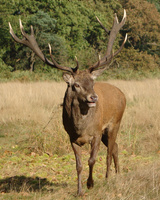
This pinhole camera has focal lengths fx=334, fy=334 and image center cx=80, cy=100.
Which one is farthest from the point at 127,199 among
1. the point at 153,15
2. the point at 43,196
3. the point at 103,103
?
the point at 153,15

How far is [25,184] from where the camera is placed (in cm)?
514

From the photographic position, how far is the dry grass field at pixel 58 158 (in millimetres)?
4469

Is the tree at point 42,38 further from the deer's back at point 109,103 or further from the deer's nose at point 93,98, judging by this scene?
the deer's nose at point 93,98

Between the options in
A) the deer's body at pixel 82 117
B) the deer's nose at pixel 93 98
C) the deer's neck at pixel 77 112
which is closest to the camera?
the deer's nose at pixel 93 98

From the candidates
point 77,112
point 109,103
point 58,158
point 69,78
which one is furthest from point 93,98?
point 58,158

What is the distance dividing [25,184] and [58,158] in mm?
1771

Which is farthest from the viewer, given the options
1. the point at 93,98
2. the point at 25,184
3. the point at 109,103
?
the point at 109,103

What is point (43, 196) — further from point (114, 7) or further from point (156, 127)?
point (114, 7)

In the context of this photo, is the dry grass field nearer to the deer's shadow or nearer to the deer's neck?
the deer's shadow

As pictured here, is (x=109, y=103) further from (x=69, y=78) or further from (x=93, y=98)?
(x=93, y=98)

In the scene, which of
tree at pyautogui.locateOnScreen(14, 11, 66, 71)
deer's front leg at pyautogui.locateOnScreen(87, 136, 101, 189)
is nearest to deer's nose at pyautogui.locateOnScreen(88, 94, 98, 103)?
deer's front leg at pyautogui.locateOnScreen(87, 136, 101, 189)

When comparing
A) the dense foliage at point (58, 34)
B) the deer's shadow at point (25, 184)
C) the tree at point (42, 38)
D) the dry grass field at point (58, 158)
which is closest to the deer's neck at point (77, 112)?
the dry grass field at point (58, 158)

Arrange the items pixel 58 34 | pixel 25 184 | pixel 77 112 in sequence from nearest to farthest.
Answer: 1. pixel 77 112
2. pixel 25 184
3. pixel 58 34

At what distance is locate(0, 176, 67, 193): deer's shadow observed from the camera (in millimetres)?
5074
